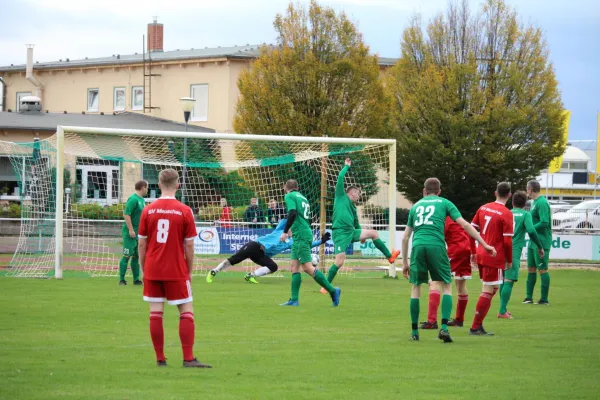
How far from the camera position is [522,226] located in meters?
15.0

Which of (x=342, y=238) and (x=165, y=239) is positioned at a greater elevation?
(x=165, y=239)

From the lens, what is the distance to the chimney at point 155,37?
60.6m

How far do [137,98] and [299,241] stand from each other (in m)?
41.9

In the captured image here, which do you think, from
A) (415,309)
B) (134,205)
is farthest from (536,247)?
(134,205)

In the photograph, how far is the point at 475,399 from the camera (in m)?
7.75

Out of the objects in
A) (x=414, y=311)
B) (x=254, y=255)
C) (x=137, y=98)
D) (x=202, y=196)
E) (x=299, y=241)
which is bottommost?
(x=414, y=311)

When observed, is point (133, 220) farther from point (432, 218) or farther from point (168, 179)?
point (168, 179)

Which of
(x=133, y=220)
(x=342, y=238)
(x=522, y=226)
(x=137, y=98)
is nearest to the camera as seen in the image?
(x=522, y=226)

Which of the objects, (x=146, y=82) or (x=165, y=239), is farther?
(x=146, y=82)

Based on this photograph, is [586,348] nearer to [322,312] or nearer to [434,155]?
[322,312]

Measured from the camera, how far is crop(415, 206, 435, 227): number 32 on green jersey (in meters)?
11.4

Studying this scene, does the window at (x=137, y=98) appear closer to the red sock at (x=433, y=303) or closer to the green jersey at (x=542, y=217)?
the green jersey at (x=542, y=217)

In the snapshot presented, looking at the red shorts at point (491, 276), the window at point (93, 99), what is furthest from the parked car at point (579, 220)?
the window at point (93, 99)

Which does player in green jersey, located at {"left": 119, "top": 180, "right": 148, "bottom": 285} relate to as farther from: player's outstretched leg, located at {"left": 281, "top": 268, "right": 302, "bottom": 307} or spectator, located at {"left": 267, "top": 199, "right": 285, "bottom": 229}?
spectator, located at {"left": 267, "top": 199, "right": 285, "bottom": 229}
